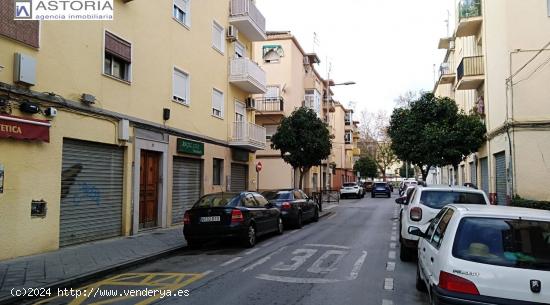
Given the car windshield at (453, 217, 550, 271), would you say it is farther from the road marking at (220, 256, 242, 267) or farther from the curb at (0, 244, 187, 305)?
the curb at (0, 244, 187, 305)

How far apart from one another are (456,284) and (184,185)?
13.8 meters

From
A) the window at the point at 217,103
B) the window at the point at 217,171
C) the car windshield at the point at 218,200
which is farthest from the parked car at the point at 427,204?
A: the window at the point at 217,103

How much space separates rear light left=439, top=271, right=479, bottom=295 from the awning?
330 inches

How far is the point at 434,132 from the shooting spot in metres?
22.4

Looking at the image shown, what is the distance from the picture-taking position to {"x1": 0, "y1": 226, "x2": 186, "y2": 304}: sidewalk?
7.46 m

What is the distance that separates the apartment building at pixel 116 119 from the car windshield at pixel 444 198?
26.9 ft

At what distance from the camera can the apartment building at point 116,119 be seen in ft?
31.7

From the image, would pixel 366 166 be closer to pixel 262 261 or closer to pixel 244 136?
pixel 244 136

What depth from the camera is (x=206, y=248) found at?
39.2ft

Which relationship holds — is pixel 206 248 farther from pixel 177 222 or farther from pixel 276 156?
pixel 276 156

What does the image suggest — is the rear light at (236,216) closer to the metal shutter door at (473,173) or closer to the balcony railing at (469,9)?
the balcony railing at (469,9)

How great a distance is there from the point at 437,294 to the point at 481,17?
68.8 ft

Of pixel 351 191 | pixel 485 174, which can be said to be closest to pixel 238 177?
pixel 485 174

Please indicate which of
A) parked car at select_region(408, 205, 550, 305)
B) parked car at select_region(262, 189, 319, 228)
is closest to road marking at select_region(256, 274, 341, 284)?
parked car at select_region(408, 205, 550, 305)
